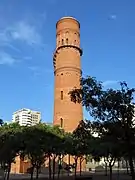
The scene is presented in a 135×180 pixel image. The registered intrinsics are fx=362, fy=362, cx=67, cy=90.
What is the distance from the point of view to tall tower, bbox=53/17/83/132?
6197 centimetres

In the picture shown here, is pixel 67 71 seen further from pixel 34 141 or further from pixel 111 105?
pixel 111 105

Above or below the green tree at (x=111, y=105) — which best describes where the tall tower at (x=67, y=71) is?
above

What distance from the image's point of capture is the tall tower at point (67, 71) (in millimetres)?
61969

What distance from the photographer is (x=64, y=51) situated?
218ft

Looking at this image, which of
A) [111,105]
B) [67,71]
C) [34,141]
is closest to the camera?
[111,105]

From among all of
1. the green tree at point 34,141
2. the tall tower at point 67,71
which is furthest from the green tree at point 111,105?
the tall tower at point 67,71

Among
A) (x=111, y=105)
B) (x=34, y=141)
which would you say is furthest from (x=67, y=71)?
(x=111, y=105)

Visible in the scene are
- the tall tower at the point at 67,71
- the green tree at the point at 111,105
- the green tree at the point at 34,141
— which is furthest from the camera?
the tall tower at the point at 67,71

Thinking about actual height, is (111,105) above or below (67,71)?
below

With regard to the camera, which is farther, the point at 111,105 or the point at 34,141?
the point at 34,141

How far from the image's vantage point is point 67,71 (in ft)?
213

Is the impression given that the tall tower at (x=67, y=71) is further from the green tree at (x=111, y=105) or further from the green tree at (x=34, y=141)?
the green tree at (x=111, y=105)

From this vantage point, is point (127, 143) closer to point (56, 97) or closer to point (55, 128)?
point (55, 128)

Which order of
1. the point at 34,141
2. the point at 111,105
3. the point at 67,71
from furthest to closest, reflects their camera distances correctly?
the point at 67,71, the point at 34,141, the point at 111,105
